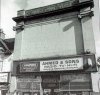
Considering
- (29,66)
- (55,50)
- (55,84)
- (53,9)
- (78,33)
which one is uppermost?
(53,9)

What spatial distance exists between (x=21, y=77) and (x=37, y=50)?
128 inches

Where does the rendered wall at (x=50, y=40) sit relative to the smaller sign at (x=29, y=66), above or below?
above

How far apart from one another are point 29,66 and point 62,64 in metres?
3.49

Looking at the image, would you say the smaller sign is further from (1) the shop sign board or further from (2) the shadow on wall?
(2) the shadow on wall

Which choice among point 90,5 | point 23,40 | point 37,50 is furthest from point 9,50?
point 90,5

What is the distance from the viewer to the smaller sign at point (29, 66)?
580 inches

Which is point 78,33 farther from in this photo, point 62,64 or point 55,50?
point 62,64

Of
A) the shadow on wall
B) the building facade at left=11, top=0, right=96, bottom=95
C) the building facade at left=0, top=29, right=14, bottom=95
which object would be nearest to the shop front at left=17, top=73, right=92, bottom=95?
the building facade at left=11, top=0, right=96, bottom=95

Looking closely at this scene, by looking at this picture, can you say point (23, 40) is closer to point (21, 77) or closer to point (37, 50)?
point (37, 50)

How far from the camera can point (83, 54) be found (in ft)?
44.0

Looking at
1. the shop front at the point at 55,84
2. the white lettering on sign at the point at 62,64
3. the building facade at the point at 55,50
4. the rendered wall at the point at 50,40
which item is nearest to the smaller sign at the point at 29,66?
the building facade at the point at 55,50

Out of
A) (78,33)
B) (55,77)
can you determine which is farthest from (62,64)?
(78,33)

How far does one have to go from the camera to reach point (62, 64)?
13.8 m

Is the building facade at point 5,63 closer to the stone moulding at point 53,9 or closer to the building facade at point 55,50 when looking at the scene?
the building facade at point 55,50
